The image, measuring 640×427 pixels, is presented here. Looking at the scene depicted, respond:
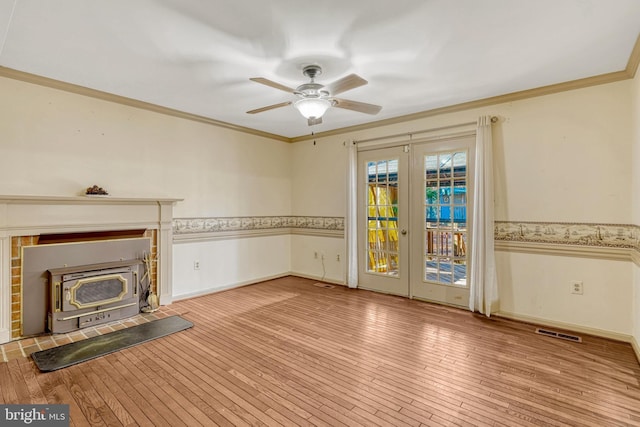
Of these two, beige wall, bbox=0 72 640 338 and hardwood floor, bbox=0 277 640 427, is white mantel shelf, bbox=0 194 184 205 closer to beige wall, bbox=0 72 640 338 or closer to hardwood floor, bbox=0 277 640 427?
beige wall, bbox=0 72 640 338

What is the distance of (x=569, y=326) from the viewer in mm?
3266

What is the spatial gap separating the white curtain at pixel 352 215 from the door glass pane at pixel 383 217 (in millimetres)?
202

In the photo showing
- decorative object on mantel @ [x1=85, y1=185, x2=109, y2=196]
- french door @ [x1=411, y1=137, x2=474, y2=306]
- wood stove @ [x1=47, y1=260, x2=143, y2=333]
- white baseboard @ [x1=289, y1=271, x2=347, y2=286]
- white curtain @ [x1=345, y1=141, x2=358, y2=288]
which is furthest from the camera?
white baseboard @ [x1=289, y1=271, x2=347, y2=286]

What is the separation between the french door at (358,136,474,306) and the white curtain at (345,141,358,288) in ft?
0.29

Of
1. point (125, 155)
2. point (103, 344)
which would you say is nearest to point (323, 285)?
point (103, 344)

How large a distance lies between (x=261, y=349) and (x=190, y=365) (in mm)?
602

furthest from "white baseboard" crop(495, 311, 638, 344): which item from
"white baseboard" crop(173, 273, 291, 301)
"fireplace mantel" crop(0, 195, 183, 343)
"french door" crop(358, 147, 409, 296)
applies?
→ "fireplace mantel" crop(0, 195, 183, 343)

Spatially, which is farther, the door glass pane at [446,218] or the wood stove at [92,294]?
the door glass pane at [446,218]

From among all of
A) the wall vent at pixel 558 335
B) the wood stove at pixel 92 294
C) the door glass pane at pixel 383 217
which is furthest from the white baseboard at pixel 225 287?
the wall vent at pixel 558 335

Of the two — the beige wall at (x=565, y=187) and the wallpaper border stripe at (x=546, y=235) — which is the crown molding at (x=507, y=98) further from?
the wallpaper border stripe at (x=546, y=235)

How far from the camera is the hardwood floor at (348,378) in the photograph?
196 cm

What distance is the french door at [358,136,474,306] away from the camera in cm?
399

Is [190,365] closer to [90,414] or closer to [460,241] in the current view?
[90,414]

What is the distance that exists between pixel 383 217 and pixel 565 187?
220 cm
